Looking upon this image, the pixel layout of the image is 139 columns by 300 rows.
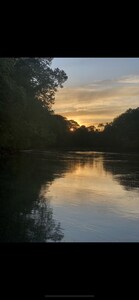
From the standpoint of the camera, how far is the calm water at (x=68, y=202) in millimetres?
8609

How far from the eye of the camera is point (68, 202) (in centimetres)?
1282

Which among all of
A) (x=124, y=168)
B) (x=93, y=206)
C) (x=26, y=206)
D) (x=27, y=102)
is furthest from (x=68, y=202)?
(x=124, y=168)

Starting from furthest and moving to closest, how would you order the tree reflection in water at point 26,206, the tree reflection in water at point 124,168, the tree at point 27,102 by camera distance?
the tree reflection in water at point 124,168
the tree at point 27,102
the tree reflection in water at point 26,206

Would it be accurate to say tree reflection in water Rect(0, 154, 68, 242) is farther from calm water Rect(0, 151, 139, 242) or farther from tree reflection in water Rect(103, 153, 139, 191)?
tree reflection in water Rect(103, 153, 139, 191)

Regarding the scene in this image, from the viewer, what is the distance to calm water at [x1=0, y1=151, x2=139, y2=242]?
→ 861 cm

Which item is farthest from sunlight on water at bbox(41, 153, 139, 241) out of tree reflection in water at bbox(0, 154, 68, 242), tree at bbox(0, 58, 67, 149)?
tree at bbox(0, 58, 67, 149)

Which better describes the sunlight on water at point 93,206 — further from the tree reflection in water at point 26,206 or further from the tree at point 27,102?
the tree at point 27,102

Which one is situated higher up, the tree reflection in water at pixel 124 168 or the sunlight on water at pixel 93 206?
the tree reflection in water at pixel 124 168

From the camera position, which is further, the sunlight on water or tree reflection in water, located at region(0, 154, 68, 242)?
the sunlight on water

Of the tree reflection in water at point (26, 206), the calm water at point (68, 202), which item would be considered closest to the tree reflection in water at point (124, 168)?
the calm water at point (68, 202)

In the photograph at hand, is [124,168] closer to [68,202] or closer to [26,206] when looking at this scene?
[68,202]
